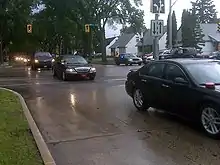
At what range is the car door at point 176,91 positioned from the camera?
7613 millimetres

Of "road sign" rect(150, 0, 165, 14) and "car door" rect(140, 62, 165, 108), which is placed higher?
"road sign" rect(150, 0, 165, 14)

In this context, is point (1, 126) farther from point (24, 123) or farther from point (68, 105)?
point (68, 105)

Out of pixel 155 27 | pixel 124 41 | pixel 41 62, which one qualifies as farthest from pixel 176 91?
pixel 124 41

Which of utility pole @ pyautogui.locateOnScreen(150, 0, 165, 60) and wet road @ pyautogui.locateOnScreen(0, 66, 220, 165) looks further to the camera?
utility pole @ pyautogui.locateOnScreen(150, 0, 165, 60)

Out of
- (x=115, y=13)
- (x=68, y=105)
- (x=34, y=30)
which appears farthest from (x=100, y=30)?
(x=68, y=105)

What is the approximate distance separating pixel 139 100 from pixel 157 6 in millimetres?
5505

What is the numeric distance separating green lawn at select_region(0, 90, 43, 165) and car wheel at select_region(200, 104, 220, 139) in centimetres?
325

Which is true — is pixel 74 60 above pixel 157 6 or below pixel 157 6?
below

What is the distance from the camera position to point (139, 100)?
995cm

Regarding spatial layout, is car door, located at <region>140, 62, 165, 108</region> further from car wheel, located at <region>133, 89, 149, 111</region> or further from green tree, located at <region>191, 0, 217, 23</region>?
green tree, located at <region>191, 0, 217, 23</region>

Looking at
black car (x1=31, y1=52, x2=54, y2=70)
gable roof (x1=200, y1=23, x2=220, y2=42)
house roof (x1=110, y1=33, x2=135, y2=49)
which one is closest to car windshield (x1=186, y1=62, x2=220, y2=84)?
black car (x1=31, y1=52, x2=54, y2=70)

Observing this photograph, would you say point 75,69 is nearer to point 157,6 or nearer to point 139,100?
point 157,6

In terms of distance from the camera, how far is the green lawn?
552 centimetres

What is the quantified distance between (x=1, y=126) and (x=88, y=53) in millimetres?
52372
